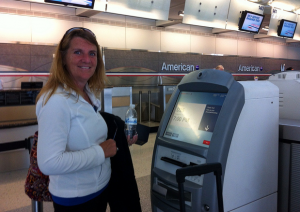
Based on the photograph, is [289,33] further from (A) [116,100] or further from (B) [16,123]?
(B) [16,123]

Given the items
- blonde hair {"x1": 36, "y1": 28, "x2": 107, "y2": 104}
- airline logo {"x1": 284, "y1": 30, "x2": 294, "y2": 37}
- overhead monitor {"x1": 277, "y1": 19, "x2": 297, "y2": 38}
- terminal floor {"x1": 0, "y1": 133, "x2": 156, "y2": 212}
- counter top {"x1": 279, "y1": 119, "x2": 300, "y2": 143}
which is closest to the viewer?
blonde hair {"x1": 36, "y1": 28, "x2": 107, "y2": 104}

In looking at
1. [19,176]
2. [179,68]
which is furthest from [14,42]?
[179,68]

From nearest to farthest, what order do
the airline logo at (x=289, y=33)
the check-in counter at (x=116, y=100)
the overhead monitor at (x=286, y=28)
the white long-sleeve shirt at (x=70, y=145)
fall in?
the white long-sleeve shirt at (x=70, y=145), the check-in counter at (x=116, y=100), the overhead monitor at (x=286, y=28), the airline logo at (x=289, y=33)

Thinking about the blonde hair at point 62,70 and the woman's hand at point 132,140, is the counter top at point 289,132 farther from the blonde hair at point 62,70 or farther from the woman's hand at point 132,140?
the blonde hair at point 62,70

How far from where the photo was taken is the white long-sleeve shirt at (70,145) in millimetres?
1166

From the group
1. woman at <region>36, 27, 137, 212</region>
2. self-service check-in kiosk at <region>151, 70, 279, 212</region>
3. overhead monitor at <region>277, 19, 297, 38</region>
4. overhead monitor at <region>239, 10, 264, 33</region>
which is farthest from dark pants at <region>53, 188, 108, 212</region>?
overhead monitor at <region>277, 19, 297, 38</region>

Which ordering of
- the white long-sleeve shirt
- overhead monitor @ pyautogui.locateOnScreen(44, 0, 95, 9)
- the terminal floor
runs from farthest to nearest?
overhead monitor @ pyautogui.locateOnScreen(44, 0, 95, 9)
the terminal floor
the white long-sleeve shirt

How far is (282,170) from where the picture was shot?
69.7 inches

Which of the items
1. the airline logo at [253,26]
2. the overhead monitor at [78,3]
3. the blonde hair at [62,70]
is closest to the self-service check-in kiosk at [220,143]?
the blonde hair at [62,70]

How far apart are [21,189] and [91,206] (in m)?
2.64

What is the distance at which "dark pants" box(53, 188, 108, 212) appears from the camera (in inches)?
51.9

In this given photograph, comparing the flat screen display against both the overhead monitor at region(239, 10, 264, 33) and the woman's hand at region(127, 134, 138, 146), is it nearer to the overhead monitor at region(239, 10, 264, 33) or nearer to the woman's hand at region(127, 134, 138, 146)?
the woman's hand at region(127, 134, 138, 146)

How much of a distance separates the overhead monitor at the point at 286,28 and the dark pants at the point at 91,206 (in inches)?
396

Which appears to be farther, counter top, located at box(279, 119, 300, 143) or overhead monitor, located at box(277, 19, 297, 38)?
overhead monitor, located at box(277, 19, 297, 38)
